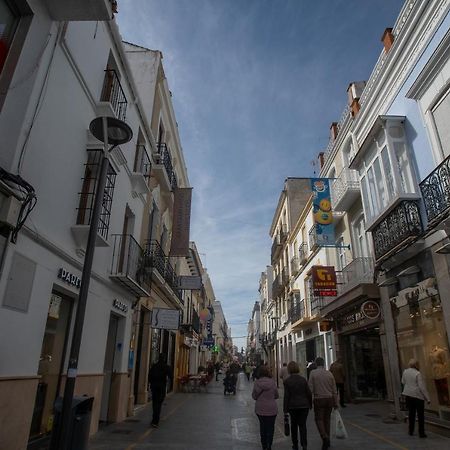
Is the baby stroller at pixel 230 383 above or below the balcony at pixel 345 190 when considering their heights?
below

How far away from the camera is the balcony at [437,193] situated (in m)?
8.50

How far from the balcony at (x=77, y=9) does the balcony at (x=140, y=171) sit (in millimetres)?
5255

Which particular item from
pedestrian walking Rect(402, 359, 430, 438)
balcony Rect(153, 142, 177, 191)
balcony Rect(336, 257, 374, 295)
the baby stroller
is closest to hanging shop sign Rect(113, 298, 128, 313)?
balcony Rect(153, 142, 177, 191)

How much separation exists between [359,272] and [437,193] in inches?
264

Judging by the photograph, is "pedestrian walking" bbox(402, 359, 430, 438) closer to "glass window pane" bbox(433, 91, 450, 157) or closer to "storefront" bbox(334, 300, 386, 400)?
"glass window pane" bbox(433, 91, 450, 157)

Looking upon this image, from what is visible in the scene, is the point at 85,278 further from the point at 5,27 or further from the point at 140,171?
the point at 140,171

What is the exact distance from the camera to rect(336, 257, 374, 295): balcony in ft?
46.3

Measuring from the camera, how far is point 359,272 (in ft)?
49.6

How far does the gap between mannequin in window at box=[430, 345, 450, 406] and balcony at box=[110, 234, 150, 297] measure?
7.69 m

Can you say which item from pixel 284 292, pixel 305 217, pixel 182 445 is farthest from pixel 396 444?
pixel 284 292

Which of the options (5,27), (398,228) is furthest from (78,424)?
(398,228)

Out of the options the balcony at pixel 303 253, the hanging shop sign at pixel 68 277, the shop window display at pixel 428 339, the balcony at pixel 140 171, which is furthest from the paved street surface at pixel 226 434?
the balcony at pixel 303 253

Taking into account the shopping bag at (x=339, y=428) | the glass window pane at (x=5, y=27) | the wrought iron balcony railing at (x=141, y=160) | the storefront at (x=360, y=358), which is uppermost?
the wrought iron balcony railing at (x=141, y=160)

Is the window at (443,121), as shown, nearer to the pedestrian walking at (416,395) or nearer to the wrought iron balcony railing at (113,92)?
the pedestrian walking at (416,395)
